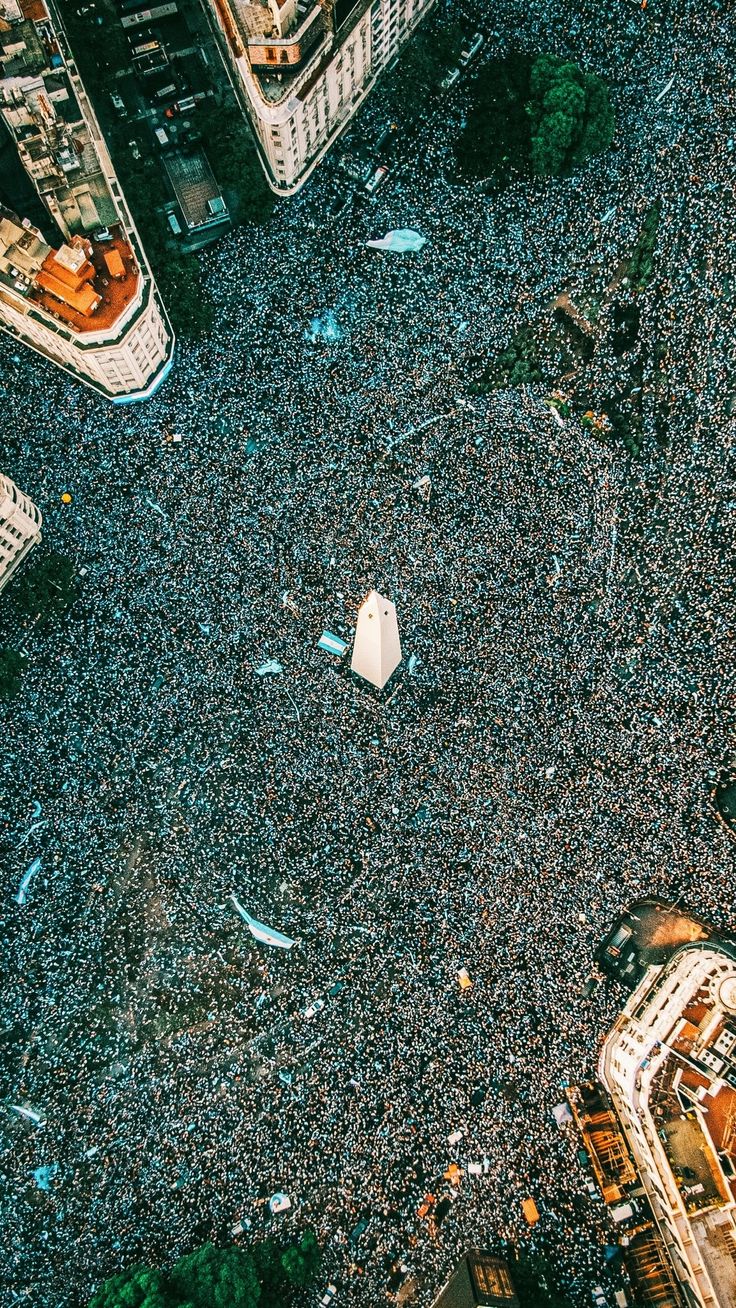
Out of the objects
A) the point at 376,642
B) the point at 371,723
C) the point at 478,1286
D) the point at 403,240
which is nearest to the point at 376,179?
the point at 403,240

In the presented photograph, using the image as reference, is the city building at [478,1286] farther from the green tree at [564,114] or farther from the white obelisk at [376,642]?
the green tree at [564,114]

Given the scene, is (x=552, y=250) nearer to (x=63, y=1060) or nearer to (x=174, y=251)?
(x=174, y=251)

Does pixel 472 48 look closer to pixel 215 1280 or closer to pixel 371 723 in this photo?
pixel 371 723

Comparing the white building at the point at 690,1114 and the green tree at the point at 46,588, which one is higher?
the green tree at the point at 46,588

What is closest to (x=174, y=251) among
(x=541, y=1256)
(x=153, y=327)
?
(x=153, y=327)

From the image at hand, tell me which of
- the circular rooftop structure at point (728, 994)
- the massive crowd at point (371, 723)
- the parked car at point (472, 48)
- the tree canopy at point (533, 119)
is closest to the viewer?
the circular rooftop structure at point (728, 994)

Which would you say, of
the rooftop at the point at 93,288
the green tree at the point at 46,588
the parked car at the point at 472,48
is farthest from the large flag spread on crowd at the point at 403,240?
the green tree at the point at 46,588
